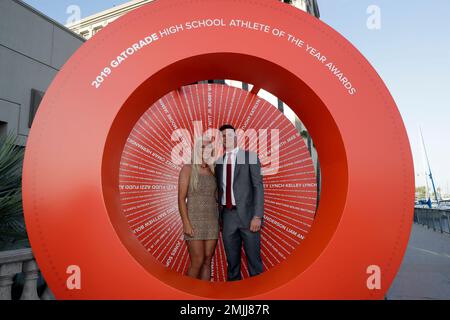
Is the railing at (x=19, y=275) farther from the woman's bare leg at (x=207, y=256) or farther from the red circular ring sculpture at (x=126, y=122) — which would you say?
the woman's bare leg at (x=207, y=256)

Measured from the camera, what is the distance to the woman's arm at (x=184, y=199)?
265 centimetres

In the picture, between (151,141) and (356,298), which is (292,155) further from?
(356,298)

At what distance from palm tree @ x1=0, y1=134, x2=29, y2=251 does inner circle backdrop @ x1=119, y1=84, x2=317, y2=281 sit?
988 millimetres

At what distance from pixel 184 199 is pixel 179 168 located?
1.19 m

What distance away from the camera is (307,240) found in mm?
2070

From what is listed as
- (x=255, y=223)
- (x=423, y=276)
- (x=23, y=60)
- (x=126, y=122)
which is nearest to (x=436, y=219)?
(x=423, y=276)

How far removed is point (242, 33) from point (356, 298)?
1634 millimetres

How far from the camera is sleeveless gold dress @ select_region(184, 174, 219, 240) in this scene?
270cm

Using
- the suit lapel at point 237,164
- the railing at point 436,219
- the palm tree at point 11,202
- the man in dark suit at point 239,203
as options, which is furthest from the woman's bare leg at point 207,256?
the railing at point 436,219

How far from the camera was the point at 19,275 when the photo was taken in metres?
2.35

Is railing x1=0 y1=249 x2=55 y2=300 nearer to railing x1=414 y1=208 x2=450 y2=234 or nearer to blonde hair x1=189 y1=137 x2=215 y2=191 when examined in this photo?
blonde hair x1=189 y1=137 x2=215 y2=191

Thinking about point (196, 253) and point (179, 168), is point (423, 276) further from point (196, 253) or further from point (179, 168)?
point (179, 168)
